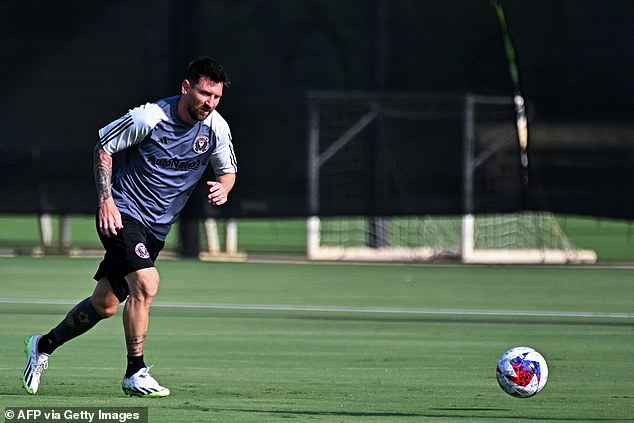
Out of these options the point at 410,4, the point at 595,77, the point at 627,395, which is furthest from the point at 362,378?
the point at 410,4

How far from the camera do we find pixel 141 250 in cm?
769

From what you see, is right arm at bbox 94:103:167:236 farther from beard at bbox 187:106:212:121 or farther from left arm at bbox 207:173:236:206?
left arm at bbox 207:173:236:206

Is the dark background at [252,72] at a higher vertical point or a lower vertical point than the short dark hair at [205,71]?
higher

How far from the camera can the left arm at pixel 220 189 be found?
7965 millimetres

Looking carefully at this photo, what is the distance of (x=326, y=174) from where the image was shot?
16.3 m

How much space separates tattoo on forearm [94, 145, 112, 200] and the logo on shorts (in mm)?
312

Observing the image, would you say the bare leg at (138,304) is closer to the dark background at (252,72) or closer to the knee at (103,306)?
the knee at (103,306)

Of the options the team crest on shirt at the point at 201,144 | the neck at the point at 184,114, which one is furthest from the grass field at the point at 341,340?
the neck at the point at 184,114

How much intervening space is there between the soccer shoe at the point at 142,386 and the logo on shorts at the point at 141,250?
604 millimetres

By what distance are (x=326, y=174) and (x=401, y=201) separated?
2.98 feet

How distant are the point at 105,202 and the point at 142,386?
99cm

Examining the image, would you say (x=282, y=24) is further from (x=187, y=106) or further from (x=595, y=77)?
(x=187, y=106)

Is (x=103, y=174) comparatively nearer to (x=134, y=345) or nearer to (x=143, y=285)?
(x=143, y=285)

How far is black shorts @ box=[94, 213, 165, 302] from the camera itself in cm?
764
